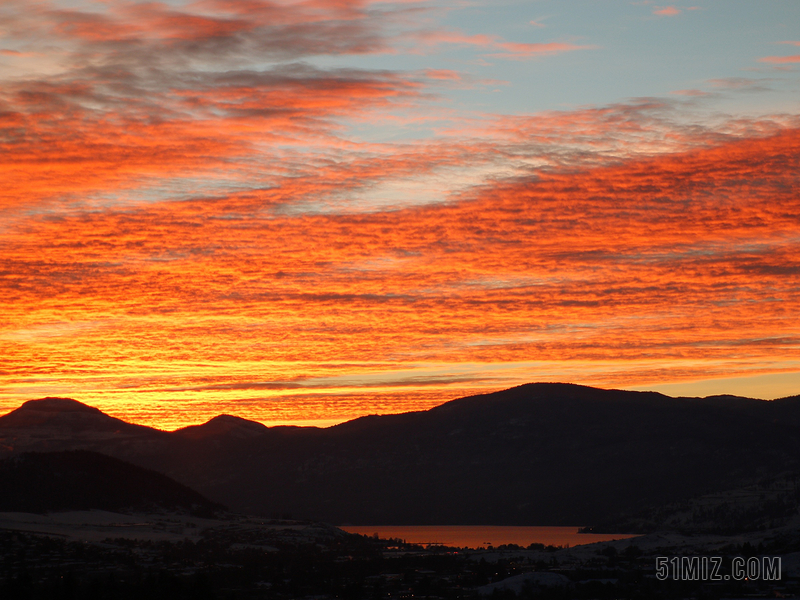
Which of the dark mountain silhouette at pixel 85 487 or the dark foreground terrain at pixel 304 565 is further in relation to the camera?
the dark mountain silhouette at pixel 85 487

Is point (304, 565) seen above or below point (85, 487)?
below

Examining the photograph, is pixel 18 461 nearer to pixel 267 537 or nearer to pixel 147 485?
pixel 147 485

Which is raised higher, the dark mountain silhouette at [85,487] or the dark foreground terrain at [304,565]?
the dark mountain silhouette at [85,487]

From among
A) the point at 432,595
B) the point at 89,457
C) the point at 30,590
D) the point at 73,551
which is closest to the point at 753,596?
the point at 432,595

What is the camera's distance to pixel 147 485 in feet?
583

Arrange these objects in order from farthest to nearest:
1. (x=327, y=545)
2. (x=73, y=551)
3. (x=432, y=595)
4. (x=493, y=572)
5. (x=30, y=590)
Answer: (x=327, y=545) < (x=73, y=551) < (x=493, y=572) < (x=432, y=595) < (x=30, y=590)

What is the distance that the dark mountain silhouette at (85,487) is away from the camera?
514 feet

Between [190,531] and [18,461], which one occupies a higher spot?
[18,461]

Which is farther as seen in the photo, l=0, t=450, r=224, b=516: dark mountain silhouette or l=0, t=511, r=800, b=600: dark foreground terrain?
l=0, t=450, r=224, b=516: dark mountain silhouette

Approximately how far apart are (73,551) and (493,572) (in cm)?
5375

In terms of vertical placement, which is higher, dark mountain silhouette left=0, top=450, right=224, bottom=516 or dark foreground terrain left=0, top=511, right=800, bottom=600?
dark mountain silhouette left=0, top=450, right=224, bottom=516

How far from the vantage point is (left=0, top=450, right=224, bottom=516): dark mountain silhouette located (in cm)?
15675

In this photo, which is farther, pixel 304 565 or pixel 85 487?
pixel 85 487

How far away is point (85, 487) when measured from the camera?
164 metres
